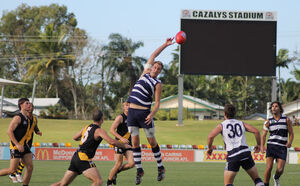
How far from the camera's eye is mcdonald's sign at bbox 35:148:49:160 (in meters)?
30.7

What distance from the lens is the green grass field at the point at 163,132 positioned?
4003 centimetres

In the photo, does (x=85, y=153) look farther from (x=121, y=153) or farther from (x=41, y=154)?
(x=41, y=154)

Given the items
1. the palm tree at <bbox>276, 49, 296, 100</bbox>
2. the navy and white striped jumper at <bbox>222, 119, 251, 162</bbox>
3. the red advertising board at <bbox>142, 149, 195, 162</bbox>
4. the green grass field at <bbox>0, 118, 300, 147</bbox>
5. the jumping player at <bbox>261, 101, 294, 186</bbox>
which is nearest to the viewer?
the navy and white striped jumper at <bbox>222, 119, 251, 162</bbox>

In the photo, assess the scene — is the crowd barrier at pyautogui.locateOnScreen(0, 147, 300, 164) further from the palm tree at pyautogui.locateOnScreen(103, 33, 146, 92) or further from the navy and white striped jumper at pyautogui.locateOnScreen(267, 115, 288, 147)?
the palm tree at pyautogui.locateOnScreen(103, 33, 146, 92)

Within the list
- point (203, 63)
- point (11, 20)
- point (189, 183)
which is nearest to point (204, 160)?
point (203, 63)

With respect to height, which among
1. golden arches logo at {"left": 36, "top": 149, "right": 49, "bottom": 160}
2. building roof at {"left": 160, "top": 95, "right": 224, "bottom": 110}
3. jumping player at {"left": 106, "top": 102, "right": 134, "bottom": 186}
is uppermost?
building roof at {"left": 160, "top": 95, "right": 224, "bottom": 110}

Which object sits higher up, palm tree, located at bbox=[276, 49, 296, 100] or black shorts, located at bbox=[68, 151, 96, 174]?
palm tree, located at bbox=[276, 49, 296, 100]

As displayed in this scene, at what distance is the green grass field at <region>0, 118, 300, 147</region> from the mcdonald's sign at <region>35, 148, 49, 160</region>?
23.2 ft

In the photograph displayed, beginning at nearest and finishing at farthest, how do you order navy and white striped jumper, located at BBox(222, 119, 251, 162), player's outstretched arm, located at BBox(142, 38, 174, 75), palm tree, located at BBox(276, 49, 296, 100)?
navy and white striped jumper, located at BBox(222, 119, 251, 162)
player's outstretched arm, located at BBox(142, 38, 174, 75)
palm tree, located at BBox(276, 49, 296, 100)

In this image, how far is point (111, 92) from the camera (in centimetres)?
6688

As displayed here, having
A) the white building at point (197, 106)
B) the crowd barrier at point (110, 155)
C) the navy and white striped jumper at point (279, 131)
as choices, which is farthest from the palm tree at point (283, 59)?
the navy and white striped jumper at point (279, 131)

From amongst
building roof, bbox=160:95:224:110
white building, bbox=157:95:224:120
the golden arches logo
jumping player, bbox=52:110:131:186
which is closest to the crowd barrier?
the golden arches logo

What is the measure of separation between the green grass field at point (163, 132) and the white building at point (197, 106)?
19779 mm

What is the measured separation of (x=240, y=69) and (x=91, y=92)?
37371 millimetres
